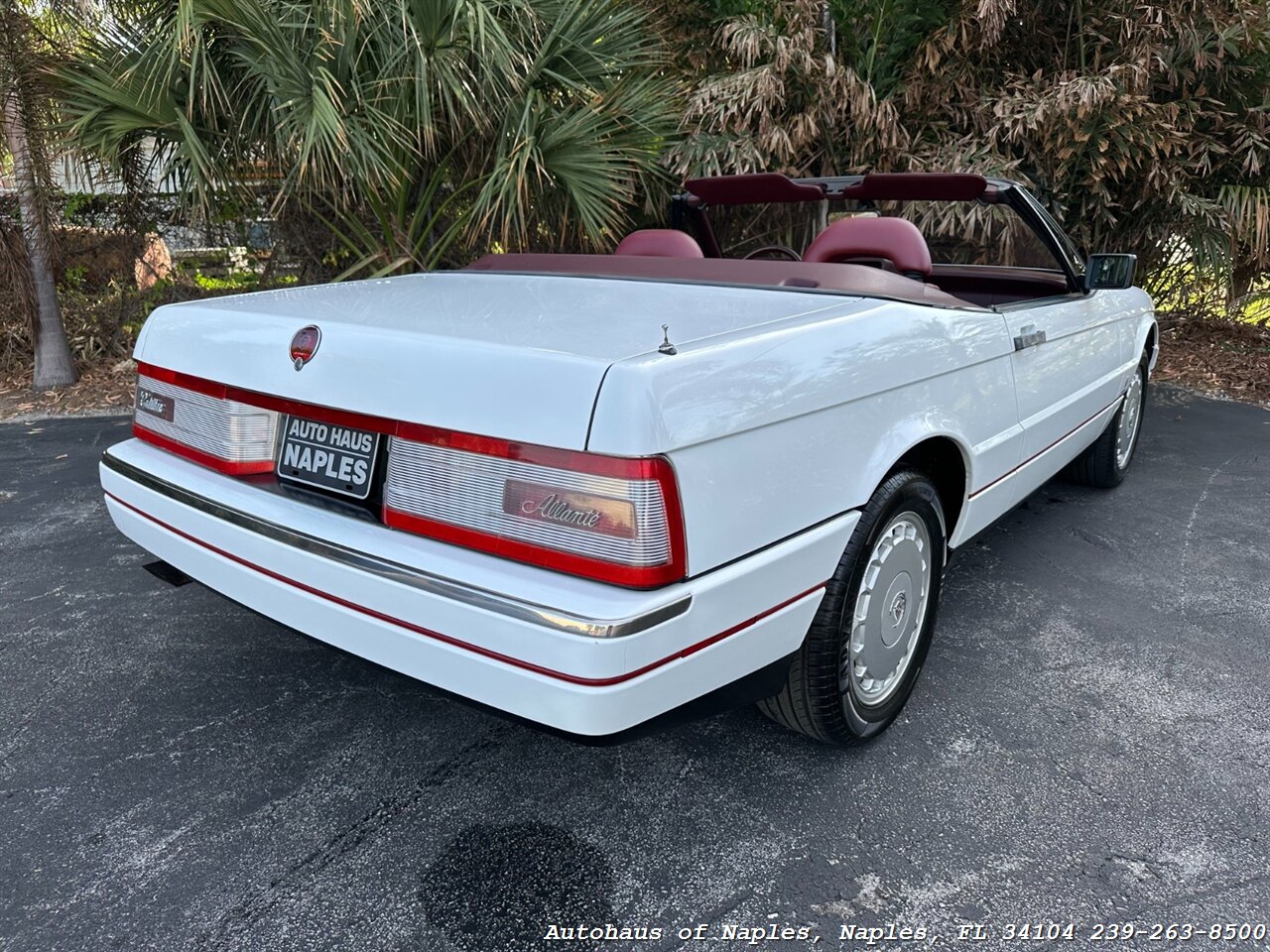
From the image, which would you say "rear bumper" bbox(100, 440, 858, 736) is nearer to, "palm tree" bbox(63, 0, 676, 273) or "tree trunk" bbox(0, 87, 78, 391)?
"palm tree" bbox(63, 0, 676, 273)

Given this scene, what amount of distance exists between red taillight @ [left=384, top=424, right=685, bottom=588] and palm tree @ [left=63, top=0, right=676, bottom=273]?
394 cm

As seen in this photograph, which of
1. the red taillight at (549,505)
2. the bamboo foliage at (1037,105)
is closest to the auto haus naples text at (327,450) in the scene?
the red taillight at (549,505)

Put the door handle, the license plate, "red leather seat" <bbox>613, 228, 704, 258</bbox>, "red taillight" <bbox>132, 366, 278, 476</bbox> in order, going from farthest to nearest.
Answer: "red leather seat" <bbox>613, 228, 704, 258</bbox>, the door handle, "red taillight" <bbox>132, 366, 278, 476</bbox>, the license plate

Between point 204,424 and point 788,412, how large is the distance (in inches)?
55.6

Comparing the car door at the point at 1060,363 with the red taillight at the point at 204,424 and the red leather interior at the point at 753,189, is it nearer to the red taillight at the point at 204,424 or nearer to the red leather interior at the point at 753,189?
the red leather interior at the point at 753,189

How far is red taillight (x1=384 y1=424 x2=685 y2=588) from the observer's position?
5.16 feet

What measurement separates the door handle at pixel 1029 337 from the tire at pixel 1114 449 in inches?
59.3

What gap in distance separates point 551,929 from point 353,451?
1.03 metres

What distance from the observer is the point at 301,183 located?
5.58 metres

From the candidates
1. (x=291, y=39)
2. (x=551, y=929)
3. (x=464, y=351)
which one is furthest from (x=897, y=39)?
(x=551, y=929)

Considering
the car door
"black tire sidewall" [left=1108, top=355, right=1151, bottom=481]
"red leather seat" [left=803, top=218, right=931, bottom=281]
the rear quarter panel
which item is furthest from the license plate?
"black tire sidewall" [left=1108, top=355, right=1151, bottom=481]

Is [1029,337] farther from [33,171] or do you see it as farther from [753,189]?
[33,171]

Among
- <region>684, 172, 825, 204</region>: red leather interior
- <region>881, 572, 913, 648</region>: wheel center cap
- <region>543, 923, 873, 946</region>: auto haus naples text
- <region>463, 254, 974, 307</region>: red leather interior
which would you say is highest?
<region>684, 172, 825, 204</region>: red leather interior

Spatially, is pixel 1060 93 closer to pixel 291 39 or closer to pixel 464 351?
pixel 291 39
